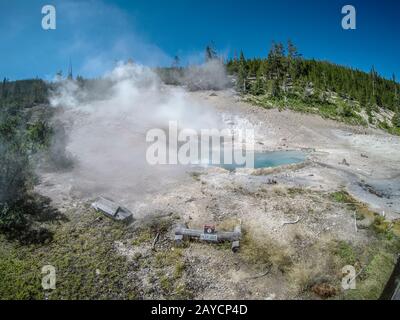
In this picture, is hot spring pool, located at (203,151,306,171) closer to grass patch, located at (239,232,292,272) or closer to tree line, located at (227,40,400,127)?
grass patch, located at (239,232,292,272)

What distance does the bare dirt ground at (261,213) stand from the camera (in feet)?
44.9

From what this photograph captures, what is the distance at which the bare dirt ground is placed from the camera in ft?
44.9

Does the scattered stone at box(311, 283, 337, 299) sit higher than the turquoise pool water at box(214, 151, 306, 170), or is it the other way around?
the turquoise pool water at box(214, 151, 306, 170)

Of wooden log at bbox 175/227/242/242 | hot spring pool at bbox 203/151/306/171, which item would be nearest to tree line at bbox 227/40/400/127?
hot spring pool at bbox 203/151/306/171

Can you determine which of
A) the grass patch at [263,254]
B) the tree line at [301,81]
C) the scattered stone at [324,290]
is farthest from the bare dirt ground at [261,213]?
the tree line at [301,81]

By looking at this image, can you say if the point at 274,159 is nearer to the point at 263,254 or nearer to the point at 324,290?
the point at 263,254

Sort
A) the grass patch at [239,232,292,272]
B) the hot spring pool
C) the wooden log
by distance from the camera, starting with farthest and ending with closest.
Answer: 1. the hot spring pool
2. the wooden log
3. the grass patch at [239,232,292,272]

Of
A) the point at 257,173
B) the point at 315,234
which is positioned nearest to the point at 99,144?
the point at 257,173

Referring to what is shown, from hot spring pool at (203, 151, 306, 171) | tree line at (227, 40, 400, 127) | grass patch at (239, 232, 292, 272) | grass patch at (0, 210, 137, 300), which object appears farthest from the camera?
tree line at (227, 40, 400, 127)

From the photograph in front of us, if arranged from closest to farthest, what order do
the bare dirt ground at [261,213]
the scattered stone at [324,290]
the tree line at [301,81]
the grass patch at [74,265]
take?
the scattered stone at [324,290], the grass patch at [74,265], the bare dirt ground at [261,213], the tree line at [301,81]

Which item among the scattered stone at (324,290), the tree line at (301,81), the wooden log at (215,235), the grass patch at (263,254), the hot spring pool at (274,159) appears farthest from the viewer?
the tree line at (301,81)

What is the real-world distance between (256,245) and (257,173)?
1126 centimetres

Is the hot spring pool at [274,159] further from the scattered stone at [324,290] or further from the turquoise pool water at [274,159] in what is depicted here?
the scattered stone at [324,290]
